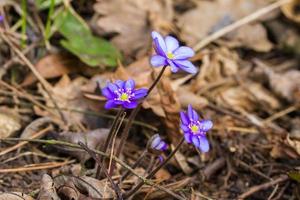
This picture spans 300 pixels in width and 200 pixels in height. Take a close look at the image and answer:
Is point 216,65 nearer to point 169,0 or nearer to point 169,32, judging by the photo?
point 169,32

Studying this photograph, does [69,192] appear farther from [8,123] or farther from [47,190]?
[8,123]

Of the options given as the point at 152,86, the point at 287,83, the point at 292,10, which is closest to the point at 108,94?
the point at 152,86

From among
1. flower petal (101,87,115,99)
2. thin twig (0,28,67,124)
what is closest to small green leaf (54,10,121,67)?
thin twig (0,28,67,124)

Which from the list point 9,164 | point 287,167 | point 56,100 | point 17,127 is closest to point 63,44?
point 56,100

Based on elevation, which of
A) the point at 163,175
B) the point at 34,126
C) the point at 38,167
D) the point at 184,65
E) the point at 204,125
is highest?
the point at 184,65

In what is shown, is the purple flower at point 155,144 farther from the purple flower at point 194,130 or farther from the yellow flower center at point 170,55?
the yellow flower center at point 170,55

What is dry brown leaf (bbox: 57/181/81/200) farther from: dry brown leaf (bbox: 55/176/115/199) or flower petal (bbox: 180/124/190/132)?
flower petal (bbox: 180/124/190/132)
